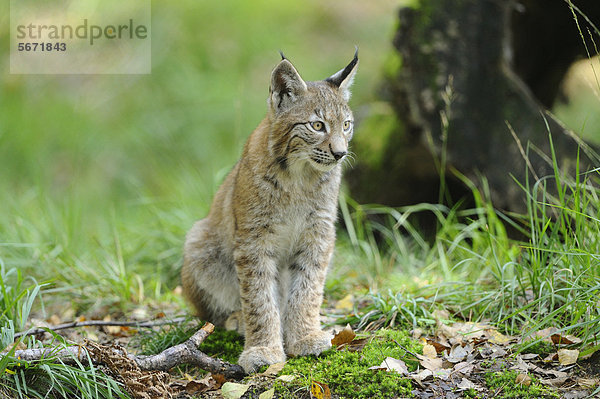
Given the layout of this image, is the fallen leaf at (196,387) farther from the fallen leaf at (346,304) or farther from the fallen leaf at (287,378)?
the fallen leaf at (346,304)

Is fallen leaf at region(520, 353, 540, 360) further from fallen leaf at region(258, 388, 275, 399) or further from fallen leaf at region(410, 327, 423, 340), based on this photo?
fallen leaf at region(258, 388, 275, 399)

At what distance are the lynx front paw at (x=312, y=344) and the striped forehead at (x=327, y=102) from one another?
1409 millimetres

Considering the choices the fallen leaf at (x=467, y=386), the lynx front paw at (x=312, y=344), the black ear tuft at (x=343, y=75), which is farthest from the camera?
the black ear tuft at (x=343, y=75)

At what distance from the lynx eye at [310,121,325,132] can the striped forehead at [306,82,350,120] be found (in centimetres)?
4

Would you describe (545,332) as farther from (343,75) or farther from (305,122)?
(343,75)

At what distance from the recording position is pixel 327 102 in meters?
4.21

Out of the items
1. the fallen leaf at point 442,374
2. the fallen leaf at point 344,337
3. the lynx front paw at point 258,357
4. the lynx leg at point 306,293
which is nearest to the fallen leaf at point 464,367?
the fallen leaf at point 442,374

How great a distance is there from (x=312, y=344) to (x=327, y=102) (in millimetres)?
1574

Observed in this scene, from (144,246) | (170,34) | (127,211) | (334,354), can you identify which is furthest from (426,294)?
(170,34)

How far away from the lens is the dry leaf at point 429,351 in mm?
3907

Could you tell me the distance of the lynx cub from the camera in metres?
4.11

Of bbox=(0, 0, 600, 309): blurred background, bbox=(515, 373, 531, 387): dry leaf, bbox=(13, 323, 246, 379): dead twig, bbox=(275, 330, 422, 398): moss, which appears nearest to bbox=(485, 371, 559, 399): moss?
bbox=(515, 373, 531, 387): dry leaf

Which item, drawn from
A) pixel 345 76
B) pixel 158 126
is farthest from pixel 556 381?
pixel 158 126

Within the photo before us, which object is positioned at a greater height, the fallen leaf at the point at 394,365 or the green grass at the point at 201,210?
the green grass at the point at 201,210
